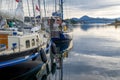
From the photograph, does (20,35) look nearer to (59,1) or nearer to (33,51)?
(33,51)

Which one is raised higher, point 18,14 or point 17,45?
point 18,14

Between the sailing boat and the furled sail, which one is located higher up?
the furled sail

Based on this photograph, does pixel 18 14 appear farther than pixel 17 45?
Yes

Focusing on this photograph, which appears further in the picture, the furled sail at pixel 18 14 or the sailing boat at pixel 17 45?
the furled sail at pixel 18 14

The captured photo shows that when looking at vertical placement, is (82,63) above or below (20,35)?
below

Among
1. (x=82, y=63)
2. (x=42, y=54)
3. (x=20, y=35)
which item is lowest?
(x=82, y=63)

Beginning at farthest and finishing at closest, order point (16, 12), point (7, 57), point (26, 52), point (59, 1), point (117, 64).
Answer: point (59, 1), point (117, 64), point (16, 12), point (26, 52), point (7, 57)

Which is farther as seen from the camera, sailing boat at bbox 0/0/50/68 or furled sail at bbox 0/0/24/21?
furled sail at bbox 0/0/24/21

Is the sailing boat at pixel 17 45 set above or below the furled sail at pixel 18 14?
below

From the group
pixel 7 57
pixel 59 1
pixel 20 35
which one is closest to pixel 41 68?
pixel 20 35

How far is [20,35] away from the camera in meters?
28.8

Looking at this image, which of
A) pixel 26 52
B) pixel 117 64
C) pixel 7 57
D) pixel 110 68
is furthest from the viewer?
pixel 117 64

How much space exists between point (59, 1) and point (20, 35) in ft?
109

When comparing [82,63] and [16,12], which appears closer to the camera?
[16,12]
